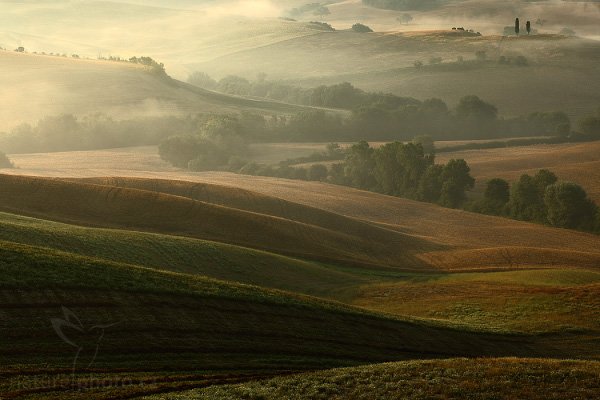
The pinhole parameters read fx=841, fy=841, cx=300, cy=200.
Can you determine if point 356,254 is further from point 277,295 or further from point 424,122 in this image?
point 424,122

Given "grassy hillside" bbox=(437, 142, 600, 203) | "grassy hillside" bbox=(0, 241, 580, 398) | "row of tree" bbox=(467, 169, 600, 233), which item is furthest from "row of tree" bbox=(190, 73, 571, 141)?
"grassy hillside" bbox=(0, 241, 580, 398)

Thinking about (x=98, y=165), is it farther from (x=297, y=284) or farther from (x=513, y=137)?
(x=513, y=137)

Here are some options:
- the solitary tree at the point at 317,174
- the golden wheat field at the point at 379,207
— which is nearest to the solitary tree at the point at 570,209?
the golden wheat field at the point at 379,207

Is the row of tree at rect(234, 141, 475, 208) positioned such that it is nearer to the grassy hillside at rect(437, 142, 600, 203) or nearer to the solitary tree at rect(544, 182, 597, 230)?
the grassy hillside at rect(437, 142, 600, 203)

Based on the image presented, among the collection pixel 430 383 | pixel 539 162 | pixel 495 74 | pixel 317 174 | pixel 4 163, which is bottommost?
pixel 430 383

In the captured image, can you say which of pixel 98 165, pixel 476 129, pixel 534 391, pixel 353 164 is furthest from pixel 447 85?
pixel 534 391

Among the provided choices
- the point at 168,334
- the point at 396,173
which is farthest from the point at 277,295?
the point at 396,173
